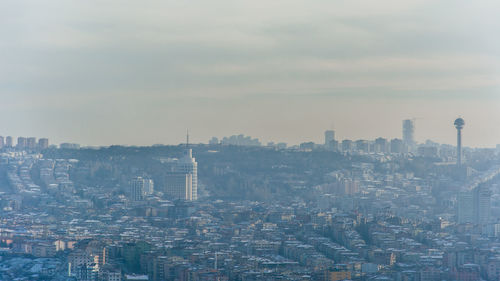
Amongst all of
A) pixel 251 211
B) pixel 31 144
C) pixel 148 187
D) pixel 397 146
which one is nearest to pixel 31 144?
pixel 31 144

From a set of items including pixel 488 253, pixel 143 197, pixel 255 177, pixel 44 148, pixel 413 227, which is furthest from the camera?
pixel 44 148

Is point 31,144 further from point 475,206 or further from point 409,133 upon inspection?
point 475,206

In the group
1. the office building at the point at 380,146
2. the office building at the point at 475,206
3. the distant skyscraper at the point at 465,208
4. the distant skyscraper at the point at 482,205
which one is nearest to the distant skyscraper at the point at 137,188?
the distant skyscraper at the point at 465,208

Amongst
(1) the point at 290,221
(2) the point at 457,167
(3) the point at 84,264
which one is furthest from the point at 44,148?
(3) the point at 84,264

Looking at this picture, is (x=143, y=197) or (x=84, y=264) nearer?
(x=84, y=264)

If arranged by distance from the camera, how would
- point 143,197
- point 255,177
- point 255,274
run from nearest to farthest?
point 255,274 → point 143,197 → point 255,177

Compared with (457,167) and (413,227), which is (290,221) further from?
(457,167)

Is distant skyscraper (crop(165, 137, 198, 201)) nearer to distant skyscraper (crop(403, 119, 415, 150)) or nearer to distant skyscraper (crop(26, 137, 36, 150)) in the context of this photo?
distant skyscraper (crop(26, 137, 36, 150))

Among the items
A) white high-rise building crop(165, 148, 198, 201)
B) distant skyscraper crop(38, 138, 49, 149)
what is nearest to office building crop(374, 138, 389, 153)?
white high-rise building crop(165, 148, 198, 201)
